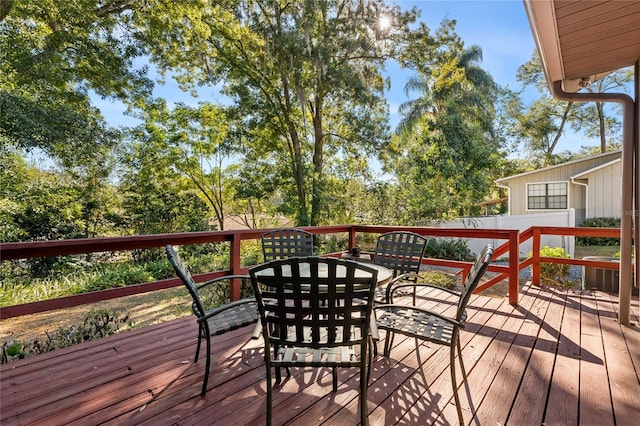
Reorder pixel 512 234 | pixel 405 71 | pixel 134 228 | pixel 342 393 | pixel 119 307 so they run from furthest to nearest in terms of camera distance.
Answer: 1. pixel 405 71
2. pixel 134 228
3. pixel 119 307
4. pixel 512 234
5. pixel 342 393

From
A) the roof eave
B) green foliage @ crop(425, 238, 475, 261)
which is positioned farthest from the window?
the roof eave

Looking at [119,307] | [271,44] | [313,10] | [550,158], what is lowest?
[119,307]

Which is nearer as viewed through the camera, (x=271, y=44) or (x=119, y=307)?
(x=119, y=307)

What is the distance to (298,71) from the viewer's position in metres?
8.72

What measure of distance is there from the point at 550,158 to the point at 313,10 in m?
16.5

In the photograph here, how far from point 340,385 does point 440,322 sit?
0.79 metres

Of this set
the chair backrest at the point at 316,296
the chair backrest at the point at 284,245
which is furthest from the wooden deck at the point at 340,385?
the chair backrest at the point at 284,245

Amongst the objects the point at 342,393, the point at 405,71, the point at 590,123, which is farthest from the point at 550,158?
the point at 342,393

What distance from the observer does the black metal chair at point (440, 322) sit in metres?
1.74

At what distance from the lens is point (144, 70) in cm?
790

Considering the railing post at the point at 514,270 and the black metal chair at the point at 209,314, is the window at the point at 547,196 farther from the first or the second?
the black metal chair at the point at 209,314

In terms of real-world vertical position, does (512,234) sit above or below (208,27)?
below

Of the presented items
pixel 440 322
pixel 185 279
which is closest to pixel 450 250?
pixel 440 322

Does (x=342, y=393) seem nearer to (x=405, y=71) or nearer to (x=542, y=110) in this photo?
(x=405, y=71)
